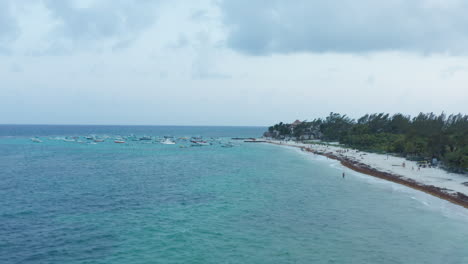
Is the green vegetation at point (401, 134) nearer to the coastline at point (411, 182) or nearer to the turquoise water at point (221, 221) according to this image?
the coastline at point (411, 182)

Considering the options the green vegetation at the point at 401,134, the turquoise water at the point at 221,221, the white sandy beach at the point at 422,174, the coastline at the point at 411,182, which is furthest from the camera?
the green vegetation at the point at 401,134

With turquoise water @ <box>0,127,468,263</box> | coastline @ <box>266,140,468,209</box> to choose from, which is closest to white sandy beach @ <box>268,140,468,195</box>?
coastline @ <box>266,140,468,209</box>

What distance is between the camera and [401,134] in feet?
329

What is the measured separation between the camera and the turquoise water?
20.7 meters

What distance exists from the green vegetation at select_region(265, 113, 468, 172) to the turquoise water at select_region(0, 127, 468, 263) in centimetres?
1957

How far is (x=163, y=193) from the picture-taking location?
124 feet

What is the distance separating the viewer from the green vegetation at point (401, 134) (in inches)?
2256

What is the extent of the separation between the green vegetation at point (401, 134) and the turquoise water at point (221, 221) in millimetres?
19569

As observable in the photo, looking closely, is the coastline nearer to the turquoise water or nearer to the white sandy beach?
the white sandy beach

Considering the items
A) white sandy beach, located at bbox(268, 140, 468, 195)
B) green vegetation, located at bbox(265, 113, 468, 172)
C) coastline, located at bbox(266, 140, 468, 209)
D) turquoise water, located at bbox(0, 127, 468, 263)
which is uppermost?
green vegetation, located at bbox(265, 113, 468, 172)

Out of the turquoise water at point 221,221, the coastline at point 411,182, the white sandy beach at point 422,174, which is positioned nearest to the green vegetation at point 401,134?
the white sandy beach at point 422,174

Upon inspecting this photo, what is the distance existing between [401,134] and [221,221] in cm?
8940

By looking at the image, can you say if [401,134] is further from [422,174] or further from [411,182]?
[411,182]

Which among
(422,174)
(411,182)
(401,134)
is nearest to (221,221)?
(411,182)
